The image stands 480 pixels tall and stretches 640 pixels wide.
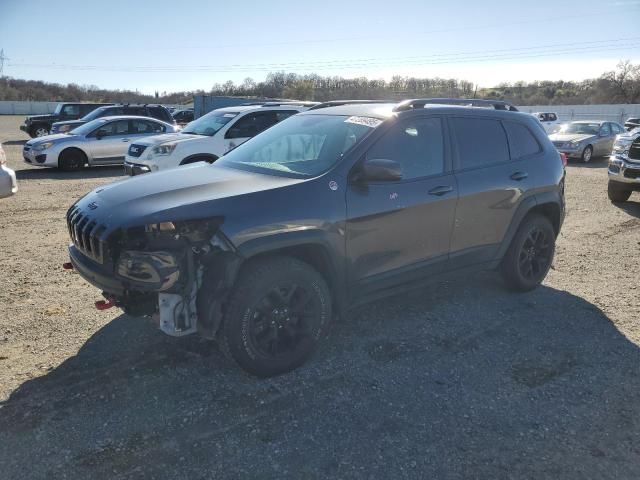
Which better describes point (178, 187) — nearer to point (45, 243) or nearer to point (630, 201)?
point (45, 243)

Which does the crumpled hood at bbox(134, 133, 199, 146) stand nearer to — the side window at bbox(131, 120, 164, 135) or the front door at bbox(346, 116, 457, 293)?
the side window at bbox(131, 120, 164, 135)

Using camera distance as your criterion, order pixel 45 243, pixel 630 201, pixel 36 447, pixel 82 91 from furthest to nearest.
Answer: pixel 82 91
pixel 630 201
pixel 45 243
pixel 36 447

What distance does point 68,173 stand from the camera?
13.9 metres

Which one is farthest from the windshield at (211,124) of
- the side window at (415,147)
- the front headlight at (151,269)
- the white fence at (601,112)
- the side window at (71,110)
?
the white fence at (601,112)

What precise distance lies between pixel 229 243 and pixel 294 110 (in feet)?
26.5

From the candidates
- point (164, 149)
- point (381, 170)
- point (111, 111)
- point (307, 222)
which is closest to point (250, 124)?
point (164, 149)

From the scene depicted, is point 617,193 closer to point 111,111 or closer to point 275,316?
point 275,316

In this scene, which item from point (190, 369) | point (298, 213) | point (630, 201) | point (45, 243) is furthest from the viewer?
point (630, 201)

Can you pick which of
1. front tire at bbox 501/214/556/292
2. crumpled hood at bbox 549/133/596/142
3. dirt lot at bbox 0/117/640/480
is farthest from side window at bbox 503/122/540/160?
crumpled hood at bbox 549/133/596/142

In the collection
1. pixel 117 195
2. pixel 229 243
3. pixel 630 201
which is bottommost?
pixel 630 201

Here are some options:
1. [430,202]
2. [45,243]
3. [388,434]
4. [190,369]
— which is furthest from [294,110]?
[388,434]

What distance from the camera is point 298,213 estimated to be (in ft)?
11.2

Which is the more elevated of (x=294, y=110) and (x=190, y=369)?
(x=294, y=110)

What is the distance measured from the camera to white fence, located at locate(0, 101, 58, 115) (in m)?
60.8
